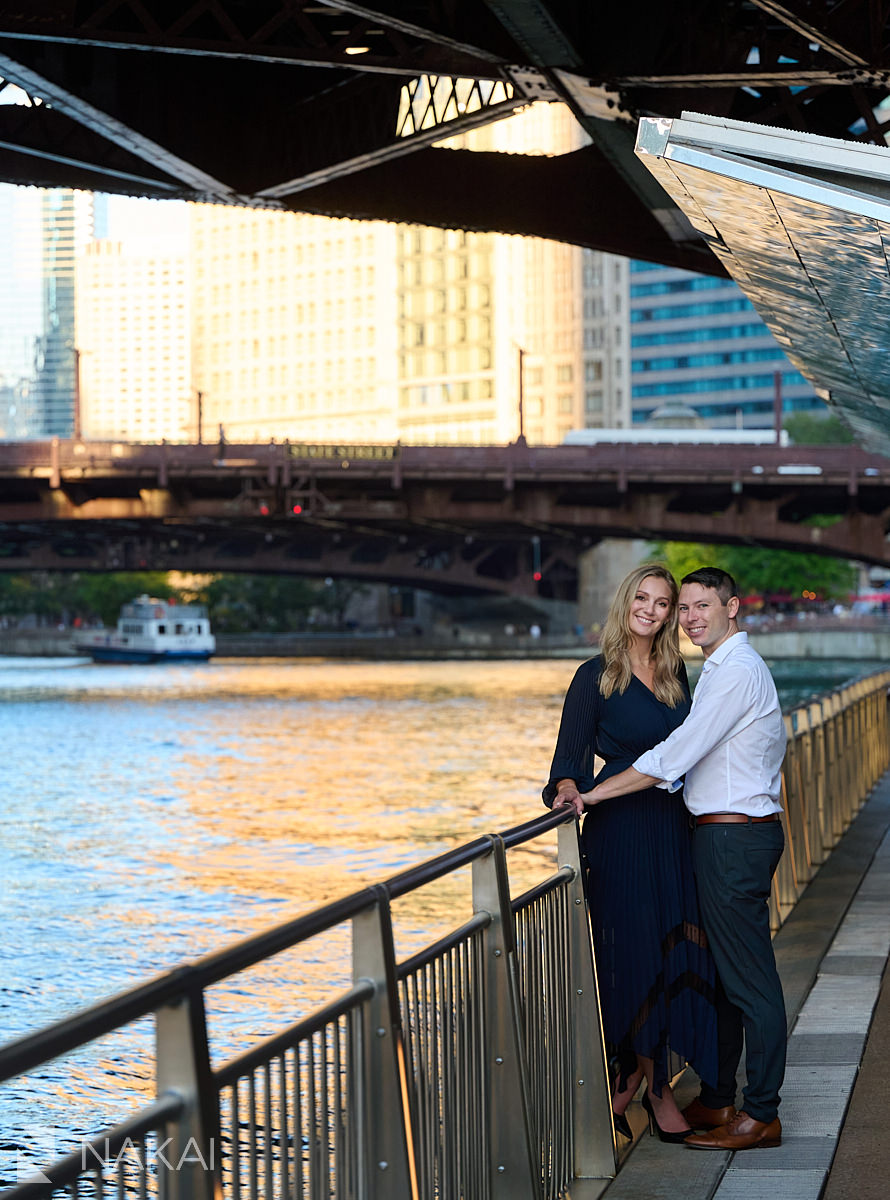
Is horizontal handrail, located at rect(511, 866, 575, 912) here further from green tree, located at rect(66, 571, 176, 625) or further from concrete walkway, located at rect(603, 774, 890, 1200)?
green tree, located at rect(66, 571, 176, 625)

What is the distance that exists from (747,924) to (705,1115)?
924 millimetres

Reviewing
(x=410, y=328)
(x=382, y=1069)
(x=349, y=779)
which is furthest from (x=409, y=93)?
(x=410, y=328)

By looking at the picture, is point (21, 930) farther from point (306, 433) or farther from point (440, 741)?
point (306, 433)

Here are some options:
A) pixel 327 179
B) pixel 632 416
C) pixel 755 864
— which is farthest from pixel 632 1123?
pixel 632 416

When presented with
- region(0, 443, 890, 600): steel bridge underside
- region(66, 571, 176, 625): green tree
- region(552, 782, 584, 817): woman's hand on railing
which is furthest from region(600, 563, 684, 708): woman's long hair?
region(66, 571, 176, 625): green tree

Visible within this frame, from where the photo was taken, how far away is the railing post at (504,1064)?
17.0ft

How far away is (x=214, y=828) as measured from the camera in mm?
27484

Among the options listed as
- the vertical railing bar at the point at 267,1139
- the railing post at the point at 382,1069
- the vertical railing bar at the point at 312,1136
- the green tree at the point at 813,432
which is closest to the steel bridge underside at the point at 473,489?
the railing post at the point at 382,1069

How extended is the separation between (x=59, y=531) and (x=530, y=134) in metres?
109

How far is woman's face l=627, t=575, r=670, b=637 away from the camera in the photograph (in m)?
6.03

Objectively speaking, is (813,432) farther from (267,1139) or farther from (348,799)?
(267,1139)

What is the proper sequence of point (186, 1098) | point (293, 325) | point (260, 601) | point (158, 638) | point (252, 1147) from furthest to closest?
point (293, 325)
point (260, 601)
point (158, 638)
point (252, 1147)
point (186, 1098)

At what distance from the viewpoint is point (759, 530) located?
205 ft

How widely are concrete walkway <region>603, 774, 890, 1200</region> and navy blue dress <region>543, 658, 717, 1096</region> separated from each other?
1.23ft
